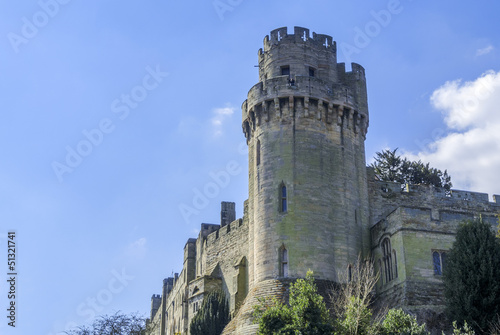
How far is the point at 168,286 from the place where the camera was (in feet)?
204

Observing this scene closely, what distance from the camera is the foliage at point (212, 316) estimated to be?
1516 inches

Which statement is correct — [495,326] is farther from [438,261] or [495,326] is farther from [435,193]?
[435,193]

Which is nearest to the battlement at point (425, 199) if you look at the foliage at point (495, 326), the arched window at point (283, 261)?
the arched window at point (283, 261)

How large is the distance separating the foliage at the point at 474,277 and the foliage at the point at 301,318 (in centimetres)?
566

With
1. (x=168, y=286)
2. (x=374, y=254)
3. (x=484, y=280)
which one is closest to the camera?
(x=484, y=280)

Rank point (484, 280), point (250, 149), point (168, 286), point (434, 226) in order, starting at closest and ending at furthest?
1. point (484, 280)
2. point (434, 226)
3. point (250, 149)
4. point (168, 286)

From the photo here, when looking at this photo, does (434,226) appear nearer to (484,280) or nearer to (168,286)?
(484,280)

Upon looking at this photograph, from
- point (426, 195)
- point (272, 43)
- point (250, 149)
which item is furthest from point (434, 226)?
point (272, 43)

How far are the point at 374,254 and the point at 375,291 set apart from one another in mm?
1859

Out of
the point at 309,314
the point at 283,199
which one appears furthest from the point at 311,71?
the point at 309,314

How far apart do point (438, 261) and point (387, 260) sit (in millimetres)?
2562

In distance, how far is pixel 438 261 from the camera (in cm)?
3278

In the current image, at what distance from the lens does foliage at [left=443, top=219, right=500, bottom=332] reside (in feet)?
89.6

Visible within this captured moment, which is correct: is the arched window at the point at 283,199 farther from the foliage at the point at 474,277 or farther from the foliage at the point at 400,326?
the foliage at the point at 400,326
